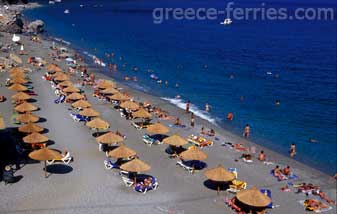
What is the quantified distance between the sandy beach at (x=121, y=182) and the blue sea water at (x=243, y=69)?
544cm

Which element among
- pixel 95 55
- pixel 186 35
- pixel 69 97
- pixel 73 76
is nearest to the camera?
pixel 69 97

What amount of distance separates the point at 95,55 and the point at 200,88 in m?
26.0

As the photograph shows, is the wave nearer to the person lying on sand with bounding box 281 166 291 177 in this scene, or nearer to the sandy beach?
the sandy beach

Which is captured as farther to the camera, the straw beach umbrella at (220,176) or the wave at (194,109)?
the wave at (194,109)

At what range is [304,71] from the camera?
66.0 meters

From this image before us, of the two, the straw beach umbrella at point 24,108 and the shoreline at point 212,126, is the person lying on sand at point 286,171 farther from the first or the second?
the straw beach umbrella at point 24,108

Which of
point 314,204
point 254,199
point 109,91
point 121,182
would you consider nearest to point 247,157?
point 314,204

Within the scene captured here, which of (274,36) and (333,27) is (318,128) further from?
(333,27)

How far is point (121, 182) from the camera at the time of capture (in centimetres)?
2386

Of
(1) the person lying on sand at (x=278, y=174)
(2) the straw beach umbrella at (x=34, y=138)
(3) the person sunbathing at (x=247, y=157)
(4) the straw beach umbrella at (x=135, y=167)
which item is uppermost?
(2) the straw beach umbrella at (x=34, y=138)

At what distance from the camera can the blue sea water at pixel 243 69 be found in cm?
3922

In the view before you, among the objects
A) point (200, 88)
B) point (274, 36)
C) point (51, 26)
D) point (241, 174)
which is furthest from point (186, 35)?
point (241, 174)

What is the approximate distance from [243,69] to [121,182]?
148 feet


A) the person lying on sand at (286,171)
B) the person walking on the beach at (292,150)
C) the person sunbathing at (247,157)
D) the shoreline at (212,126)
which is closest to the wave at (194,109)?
the shoreline at (212,126)
